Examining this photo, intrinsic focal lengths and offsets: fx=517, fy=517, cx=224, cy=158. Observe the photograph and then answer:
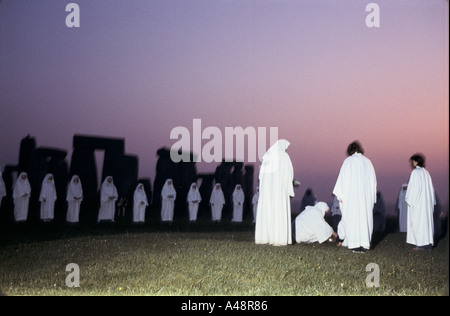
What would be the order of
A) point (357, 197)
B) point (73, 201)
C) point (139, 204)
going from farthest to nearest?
1. point (139, 204)
2. point (73, 201)
3. point (357, 197)

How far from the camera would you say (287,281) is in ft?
26.5

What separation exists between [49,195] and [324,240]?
47.8 ft

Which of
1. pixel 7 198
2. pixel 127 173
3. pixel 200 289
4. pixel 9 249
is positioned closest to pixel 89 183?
pixel 127 173

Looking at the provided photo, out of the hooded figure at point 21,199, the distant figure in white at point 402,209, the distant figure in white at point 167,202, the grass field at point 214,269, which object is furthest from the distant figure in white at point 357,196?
the hooded figure at point 21,199

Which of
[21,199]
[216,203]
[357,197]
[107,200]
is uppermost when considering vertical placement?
[357,197]

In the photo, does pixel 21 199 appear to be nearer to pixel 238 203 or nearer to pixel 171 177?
pixel 238 203

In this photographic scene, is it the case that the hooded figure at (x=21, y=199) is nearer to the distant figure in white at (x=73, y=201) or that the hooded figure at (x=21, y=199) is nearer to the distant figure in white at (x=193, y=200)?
the distant figure in white at (x=73, y=201)

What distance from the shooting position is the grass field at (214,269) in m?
7.57

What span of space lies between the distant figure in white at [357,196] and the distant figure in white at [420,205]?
1.44m

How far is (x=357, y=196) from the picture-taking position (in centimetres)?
1167

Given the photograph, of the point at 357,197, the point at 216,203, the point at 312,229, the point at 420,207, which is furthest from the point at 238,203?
the point at 357,197

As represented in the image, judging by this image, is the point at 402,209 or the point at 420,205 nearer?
the point at 420,205

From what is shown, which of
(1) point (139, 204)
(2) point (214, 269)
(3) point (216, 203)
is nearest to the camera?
(2) point (214, 269)

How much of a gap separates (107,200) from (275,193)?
45.3 ft
